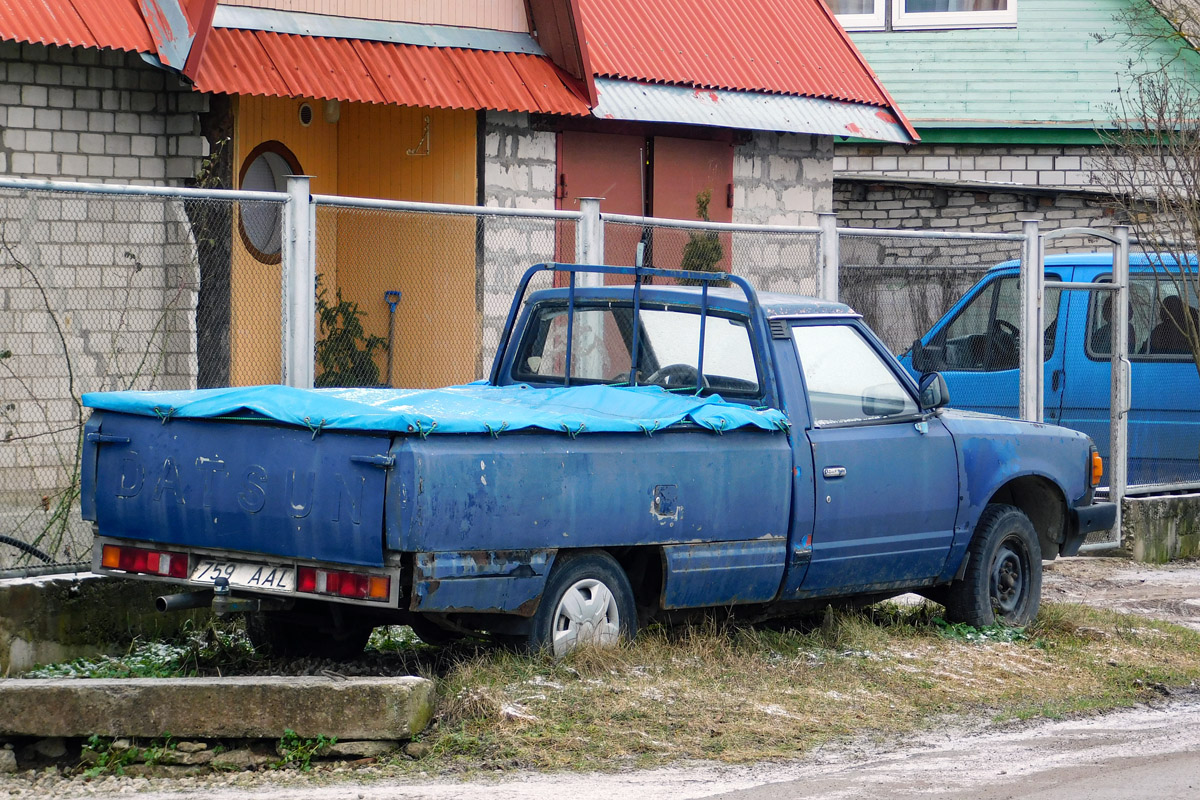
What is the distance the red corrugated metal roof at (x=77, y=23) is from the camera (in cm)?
1118

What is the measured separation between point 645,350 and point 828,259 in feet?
9.03

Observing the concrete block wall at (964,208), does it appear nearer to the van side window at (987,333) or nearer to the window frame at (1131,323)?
the window frame at (1131,323)

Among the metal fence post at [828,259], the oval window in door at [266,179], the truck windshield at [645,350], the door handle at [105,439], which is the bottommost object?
Result: the door handle at [105,439]

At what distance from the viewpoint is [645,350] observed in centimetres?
833

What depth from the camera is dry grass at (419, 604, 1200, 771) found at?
631 cm

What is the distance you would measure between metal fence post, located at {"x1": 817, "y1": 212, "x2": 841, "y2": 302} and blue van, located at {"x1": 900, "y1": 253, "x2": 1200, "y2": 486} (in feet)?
5.02

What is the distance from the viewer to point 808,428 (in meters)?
7.90

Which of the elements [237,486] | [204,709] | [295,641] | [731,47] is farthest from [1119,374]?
[204,709]

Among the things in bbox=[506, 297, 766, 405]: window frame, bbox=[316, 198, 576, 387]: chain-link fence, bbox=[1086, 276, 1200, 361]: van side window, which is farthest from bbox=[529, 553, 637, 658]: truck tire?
bbox=[1086, 276, 1200, 361]: van side window

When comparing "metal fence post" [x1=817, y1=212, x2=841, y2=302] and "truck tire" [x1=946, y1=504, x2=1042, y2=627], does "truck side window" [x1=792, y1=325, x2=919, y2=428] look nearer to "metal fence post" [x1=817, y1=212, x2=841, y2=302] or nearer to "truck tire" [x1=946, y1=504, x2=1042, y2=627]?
"truck tire" [x1=946, y1=504, x2=1042, y2=627]

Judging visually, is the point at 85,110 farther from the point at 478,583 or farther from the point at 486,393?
the point at 478,583

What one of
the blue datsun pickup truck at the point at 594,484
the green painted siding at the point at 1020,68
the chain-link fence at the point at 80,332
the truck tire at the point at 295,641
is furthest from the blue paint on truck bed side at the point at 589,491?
the green painted siding at the point at 1020,68

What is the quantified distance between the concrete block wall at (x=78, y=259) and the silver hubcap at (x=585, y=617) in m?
2.42

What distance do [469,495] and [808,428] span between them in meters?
2.04
